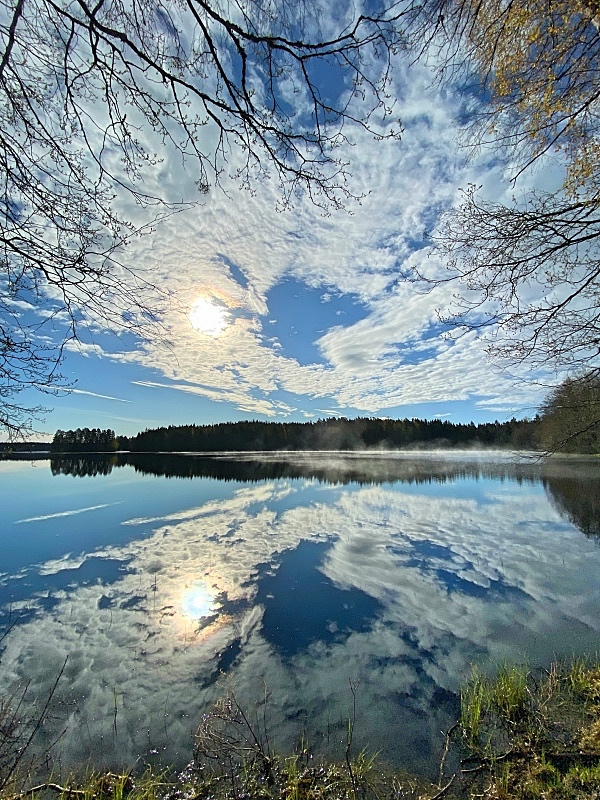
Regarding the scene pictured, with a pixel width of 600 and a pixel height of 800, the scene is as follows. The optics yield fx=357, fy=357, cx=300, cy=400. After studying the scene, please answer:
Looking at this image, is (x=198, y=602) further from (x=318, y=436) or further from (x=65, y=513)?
(x=318, y=436)

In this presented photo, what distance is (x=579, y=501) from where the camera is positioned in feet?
56.0

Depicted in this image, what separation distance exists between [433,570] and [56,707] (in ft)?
24.1

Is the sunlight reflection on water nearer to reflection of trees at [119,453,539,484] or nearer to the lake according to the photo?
the lake

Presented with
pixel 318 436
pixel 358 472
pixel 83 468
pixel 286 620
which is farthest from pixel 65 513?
pixel 318 436

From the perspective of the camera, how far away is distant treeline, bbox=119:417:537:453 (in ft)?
353

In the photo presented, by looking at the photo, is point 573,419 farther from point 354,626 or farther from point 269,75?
point 269,75

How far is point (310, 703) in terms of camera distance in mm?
4148

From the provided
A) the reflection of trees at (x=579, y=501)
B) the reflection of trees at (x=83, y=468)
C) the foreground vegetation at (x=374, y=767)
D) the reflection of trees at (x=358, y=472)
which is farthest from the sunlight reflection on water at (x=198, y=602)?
the reflection of trees at (x=83, y=468)

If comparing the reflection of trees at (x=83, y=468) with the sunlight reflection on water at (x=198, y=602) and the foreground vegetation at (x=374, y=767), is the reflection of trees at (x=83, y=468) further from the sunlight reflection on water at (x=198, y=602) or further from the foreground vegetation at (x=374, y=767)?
the foreground vegetation at (x=374, y=767)

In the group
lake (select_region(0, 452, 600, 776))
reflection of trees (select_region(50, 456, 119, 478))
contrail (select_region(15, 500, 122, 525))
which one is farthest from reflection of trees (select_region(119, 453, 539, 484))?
lake (select_region(0, 452, 600, 776))

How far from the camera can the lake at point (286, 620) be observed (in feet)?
12.8

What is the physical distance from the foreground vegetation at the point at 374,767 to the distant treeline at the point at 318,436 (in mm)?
102324

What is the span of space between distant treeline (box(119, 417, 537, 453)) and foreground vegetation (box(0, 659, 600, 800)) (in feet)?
336

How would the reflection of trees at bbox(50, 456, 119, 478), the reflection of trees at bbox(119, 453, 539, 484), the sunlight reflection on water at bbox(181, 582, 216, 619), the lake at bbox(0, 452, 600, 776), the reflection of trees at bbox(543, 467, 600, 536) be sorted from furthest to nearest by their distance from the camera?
the reflection of trees at bbox(50, 456, 119, 478) < the reflection of trees at bbox(119, 453, 539, 484) < the reflection of trees at bbox(543, 467, 600, 536) < the sunlight reflection on water at bbox(181, 582, 216, 619) < the lake at bbox(0, 452, 600, 776)
